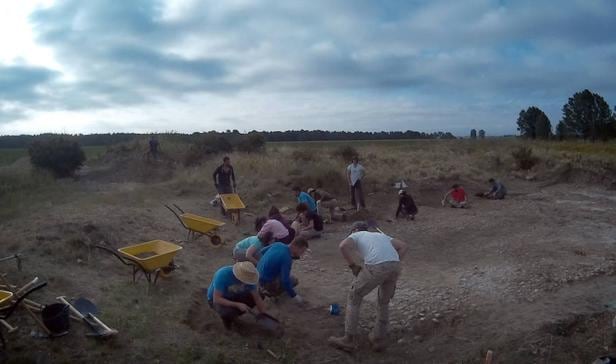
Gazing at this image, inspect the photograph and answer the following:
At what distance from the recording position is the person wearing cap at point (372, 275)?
455 cm

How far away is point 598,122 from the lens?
41.5 m

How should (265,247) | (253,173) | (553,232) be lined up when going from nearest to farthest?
(265,247), (553,232), (253,173)

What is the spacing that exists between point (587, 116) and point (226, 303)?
149 ft

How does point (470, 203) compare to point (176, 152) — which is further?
point (176, 152)

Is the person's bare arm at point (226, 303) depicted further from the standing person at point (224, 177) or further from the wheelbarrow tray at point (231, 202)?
the standing person at point (224, 177)

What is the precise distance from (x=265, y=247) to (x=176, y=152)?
22894 mm

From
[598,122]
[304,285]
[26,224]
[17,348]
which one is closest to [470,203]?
[304,285]

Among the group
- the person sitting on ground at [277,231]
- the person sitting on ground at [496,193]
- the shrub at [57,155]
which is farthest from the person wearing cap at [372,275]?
the shrub at [57,155]

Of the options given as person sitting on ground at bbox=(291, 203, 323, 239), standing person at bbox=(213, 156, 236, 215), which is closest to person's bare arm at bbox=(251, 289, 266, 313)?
person sitting on ground at bbox=(291, 203, 323, 239)

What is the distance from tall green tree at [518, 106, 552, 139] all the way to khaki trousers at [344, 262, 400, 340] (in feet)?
154

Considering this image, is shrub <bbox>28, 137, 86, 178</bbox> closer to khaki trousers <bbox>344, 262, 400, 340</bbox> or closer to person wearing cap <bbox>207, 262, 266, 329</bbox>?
person wearing cap <bbox>207, 262, 266, 329</bbox>

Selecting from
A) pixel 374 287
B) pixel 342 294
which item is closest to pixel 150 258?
pixel 342 294

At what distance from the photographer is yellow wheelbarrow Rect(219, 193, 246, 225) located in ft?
36.1

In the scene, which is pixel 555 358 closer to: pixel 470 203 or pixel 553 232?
pixel 553 232
